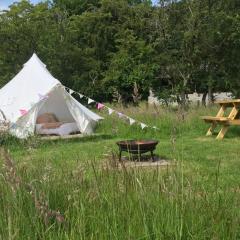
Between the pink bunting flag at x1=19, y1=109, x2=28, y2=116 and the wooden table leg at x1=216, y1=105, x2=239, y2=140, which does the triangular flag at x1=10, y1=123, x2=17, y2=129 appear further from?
the wooden table leg at x1=216, y1=105, x2=239, y2=140

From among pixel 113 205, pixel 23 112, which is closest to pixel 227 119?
pixel 23 112

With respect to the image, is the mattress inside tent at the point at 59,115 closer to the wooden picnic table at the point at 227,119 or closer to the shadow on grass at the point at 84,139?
the shadow on grass at the point at 84,139

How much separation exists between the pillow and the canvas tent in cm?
57

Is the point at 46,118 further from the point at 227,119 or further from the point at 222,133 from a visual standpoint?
the point at 227,119

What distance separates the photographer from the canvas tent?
14.0 meters

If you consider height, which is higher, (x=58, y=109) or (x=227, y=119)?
(x=58, y=109)

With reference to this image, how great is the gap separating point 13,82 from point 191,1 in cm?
1084

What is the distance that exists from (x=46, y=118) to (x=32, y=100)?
177cm

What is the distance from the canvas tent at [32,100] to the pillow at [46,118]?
A: 57cm

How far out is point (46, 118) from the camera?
1638 cm

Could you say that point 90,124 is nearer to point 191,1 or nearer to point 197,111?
point 197,111

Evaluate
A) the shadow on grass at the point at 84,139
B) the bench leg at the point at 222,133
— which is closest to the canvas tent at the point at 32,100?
the shadow on grass at the point at 84,139

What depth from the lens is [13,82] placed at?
1641cm

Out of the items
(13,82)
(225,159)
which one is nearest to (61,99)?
(13,82)
